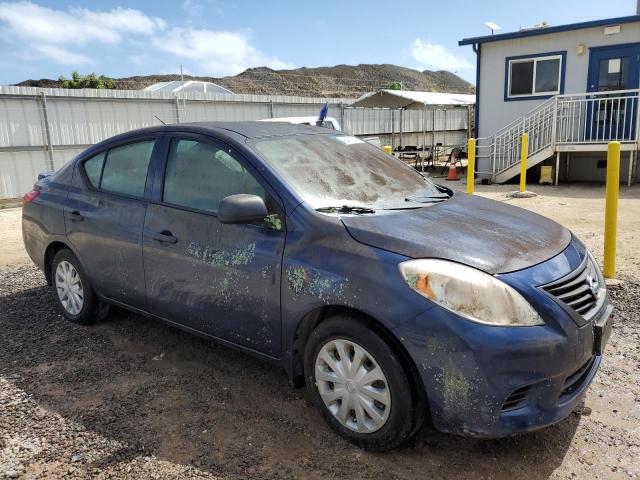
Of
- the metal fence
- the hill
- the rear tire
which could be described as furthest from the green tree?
the rear tire

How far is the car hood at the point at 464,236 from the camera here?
8.44 feet

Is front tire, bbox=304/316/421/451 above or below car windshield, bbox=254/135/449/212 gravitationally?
below

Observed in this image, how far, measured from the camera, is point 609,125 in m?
12.9

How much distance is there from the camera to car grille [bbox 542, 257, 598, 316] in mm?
2557

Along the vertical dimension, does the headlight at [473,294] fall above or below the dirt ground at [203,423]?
above

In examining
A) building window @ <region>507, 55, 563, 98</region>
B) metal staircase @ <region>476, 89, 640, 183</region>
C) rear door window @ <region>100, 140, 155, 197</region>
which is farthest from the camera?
building window @ <region>507, 55, 563, 98</region>

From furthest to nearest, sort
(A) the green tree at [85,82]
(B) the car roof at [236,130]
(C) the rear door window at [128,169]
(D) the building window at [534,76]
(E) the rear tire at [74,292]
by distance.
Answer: (A) the green tree at [85,82], (D) the building window at [534,76], (E) the rear tire at [74,292], (C) the rear door window at [128,169], (B) the car roof at [236,130]

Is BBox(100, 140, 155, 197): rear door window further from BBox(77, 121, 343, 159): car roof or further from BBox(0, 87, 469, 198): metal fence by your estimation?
BBox(0, 87, 469, 198): metal fence

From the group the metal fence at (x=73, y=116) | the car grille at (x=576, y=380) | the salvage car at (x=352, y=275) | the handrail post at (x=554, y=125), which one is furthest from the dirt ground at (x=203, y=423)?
the handrail post at (x=554, y=125)

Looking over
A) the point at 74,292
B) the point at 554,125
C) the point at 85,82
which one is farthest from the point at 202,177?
the point at 85,82

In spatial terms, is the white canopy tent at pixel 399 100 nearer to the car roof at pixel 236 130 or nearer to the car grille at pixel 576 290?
the car roof at pixel 236 130

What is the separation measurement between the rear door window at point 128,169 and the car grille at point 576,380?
2921 millimetres

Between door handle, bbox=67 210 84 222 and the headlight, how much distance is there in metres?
2.91

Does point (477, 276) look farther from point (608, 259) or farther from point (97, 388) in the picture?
point (608, 259)
